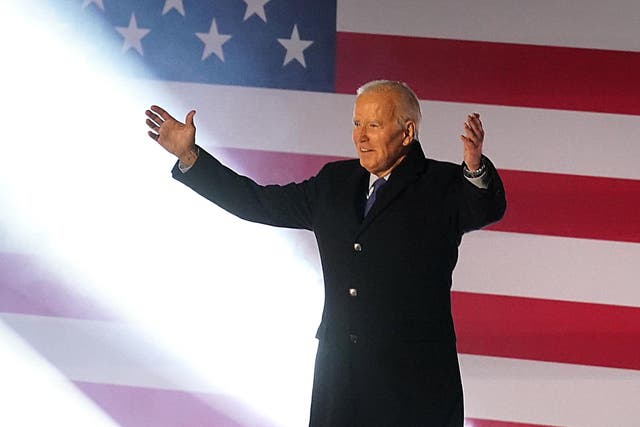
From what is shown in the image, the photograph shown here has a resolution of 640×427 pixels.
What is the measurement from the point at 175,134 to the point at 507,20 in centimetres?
119

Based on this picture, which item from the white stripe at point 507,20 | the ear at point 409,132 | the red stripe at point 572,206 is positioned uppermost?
the white stripe at point 507,20

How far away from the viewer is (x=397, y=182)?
1.82 metres

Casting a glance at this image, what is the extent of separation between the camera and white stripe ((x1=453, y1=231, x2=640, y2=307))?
2779 mm

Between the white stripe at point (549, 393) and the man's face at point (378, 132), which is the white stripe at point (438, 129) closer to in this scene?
the white stripe at point (549, 393)

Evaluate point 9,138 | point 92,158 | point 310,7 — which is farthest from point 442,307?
point 9,138

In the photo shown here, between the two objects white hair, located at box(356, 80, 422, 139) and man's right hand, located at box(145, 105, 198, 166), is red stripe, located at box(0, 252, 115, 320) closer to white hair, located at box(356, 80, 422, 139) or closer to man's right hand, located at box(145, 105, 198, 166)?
man's right hand, located at box(145, 105, 198, 166)

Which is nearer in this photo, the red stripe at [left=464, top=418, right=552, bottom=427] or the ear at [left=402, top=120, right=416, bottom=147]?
the ear at [left=402, top=120, right=416, bottom=147]

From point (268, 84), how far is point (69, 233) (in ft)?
2.39

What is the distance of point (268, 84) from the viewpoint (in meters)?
2.88

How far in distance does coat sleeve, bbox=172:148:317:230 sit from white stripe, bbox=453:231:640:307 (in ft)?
3.06

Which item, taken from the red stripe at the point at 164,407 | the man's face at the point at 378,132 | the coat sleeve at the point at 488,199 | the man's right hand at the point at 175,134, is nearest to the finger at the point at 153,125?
the man's right hand at the point at 175,134

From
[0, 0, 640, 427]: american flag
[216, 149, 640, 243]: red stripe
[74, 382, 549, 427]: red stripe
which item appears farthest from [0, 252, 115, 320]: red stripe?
[216, 149, 640, 243]: red stripe

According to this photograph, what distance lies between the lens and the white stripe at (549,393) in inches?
111

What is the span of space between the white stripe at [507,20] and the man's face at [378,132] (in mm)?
1031
